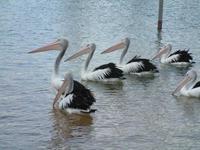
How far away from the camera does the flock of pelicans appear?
7.96m

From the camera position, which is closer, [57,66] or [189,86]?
[57,66]

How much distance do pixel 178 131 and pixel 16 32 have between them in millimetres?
8956

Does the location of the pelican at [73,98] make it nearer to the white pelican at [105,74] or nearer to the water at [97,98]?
the water at [97,98]

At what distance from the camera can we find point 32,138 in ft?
22.6

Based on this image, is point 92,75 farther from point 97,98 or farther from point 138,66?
point 97,98

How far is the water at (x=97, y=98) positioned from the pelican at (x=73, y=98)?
0.13 meters

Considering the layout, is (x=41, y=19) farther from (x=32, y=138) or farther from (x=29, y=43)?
(x=32, y=138)

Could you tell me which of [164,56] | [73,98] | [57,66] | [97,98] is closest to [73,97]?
[73,98]

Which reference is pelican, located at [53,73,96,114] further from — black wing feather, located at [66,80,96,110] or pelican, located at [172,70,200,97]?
pelican, located at [172,70,200,97]

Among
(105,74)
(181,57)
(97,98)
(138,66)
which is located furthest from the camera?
(181,57)

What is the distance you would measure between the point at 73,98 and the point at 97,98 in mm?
1107

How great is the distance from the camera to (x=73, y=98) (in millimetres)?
7945

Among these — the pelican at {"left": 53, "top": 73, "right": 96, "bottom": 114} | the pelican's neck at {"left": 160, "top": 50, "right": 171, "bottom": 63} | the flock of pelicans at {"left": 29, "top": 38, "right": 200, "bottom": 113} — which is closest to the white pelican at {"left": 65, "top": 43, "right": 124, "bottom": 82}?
the flock of pelicans at {"left": 29, "top": 38, "right": 200, "bottom": 113}

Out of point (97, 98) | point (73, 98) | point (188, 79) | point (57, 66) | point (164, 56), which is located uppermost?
point (57, 66)
